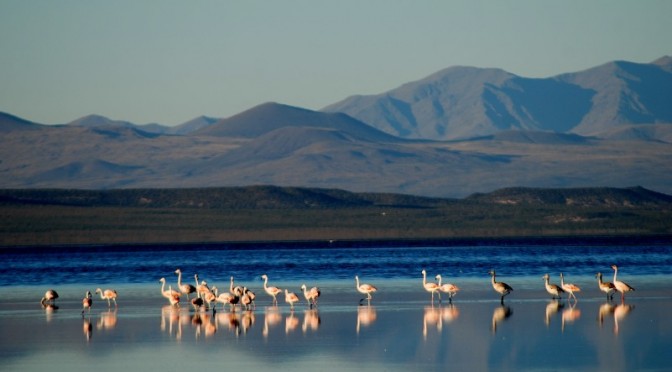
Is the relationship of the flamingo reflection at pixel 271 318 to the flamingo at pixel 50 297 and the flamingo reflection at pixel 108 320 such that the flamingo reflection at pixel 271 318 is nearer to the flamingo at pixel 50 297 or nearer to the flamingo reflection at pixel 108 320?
the flamingo reflection at pixel 108 320

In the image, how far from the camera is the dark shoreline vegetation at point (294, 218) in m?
81.5

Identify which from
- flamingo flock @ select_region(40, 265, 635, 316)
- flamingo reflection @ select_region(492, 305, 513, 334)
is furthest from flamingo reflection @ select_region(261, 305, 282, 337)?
flamingo reflection @ select_region(492, 305, 513, 334)

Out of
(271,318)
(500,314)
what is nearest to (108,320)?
(271,318)

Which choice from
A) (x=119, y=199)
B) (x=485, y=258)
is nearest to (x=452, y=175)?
(x=119, y=199)

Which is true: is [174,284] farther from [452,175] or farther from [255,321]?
[452,175]

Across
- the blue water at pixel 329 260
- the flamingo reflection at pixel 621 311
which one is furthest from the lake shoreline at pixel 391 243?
the flamingo reflection at pixel 621 311

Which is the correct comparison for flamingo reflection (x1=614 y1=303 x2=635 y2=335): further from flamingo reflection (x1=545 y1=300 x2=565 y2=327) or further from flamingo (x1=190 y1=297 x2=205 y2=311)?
flamingo (x1=190 y1=297 x2=205 y2=311)

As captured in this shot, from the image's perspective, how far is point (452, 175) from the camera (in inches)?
7766

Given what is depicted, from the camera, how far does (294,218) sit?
89375 mm

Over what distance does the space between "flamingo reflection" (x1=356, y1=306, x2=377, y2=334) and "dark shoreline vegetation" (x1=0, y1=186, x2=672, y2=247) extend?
43.2 meters

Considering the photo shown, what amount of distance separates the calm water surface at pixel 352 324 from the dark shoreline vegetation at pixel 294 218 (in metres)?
28.4

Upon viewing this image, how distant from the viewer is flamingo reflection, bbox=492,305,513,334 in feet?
93.4

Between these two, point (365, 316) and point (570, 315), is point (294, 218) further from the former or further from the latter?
point (570, 315)

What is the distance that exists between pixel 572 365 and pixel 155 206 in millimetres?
83028
